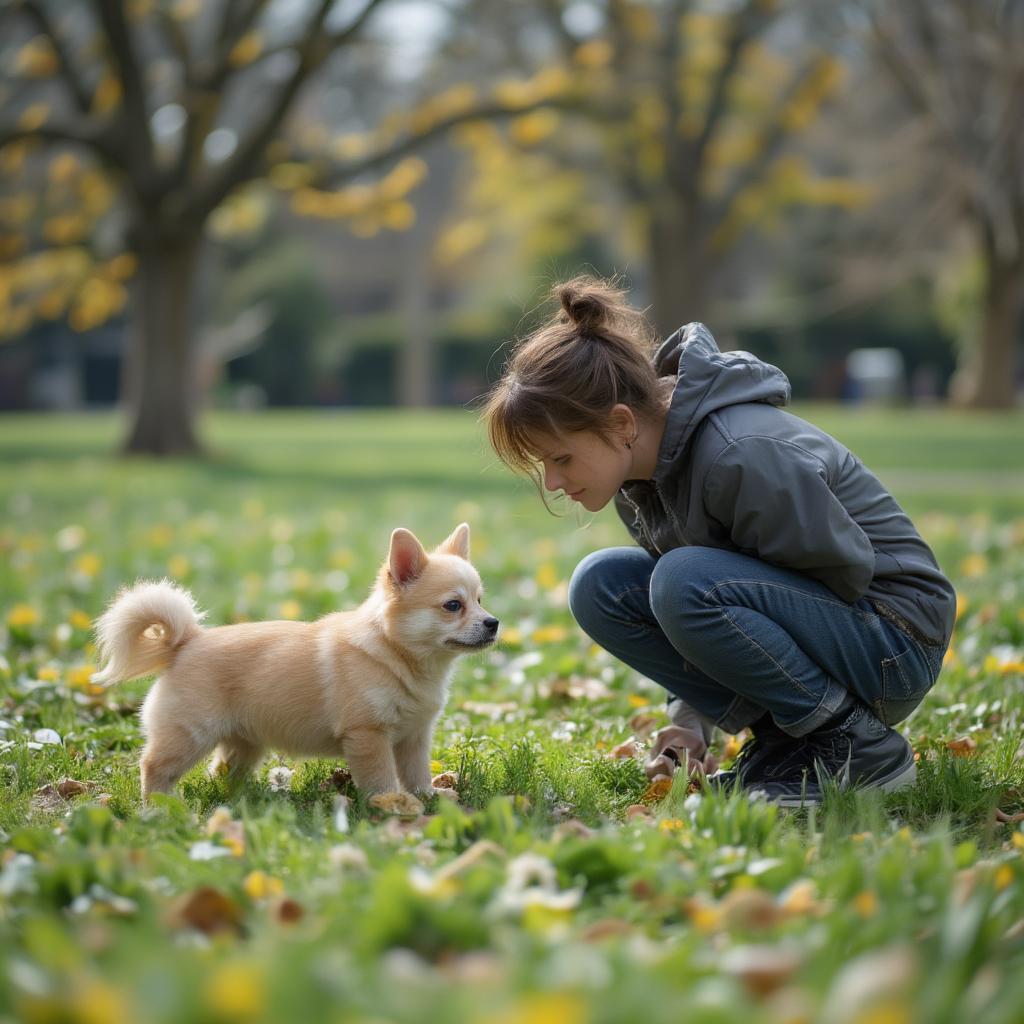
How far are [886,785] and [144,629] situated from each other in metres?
1.96

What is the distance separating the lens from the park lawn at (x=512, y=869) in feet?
5.23

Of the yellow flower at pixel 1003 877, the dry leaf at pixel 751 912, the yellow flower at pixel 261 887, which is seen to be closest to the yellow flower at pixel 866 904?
the dry leaf at pixel 751 912

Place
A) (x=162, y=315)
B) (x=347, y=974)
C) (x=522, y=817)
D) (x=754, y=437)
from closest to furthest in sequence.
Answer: (x=347, y=974) < (x=522, y=817) < (x=754, y=437) < (x=162, y=315)

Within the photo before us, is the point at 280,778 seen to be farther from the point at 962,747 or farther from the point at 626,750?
the point at 962,747

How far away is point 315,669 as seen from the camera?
337cm

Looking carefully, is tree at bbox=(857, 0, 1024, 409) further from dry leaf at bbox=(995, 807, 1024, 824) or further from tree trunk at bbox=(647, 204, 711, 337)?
dry leaf at bbox=(995, 807, 1024, 824)

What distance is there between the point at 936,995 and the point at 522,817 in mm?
1283

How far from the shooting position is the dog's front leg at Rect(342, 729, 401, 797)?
128 inches

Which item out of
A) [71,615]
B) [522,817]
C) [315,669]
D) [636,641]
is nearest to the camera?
[522,817]

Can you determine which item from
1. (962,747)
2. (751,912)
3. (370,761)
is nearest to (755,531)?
(962,747)

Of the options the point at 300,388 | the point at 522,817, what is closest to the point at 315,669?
the point at 522,817

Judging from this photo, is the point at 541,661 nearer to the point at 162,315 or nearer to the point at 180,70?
the point at 162,315

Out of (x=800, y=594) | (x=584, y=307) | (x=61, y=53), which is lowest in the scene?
(x=800, y=594)

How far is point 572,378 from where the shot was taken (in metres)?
3.23
